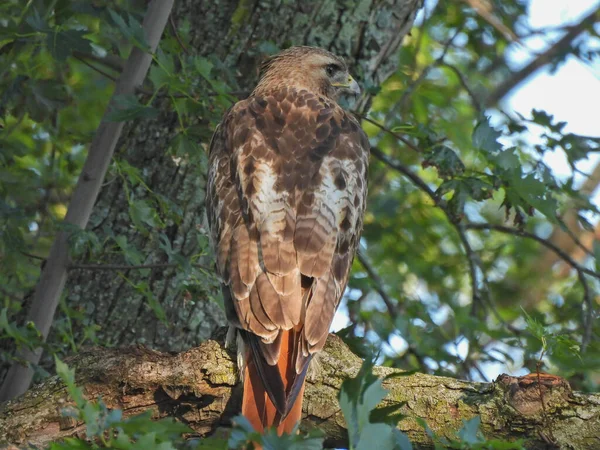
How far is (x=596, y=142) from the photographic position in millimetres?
4305

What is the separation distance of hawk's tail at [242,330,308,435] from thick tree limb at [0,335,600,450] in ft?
0.28

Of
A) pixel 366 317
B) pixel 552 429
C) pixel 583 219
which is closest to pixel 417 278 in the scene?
pixel 366 317

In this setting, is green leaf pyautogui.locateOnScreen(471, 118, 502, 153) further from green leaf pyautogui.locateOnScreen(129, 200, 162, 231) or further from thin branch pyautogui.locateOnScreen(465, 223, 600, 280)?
green leaf pyautogui.locateOnScreen(129, 200, 162, 231)

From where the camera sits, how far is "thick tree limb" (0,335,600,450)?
2.82 meters

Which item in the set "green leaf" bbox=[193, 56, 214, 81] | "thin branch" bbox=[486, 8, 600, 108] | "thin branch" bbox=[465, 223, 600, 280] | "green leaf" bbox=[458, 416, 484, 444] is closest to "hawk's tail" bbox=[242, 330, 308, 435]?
"green leaf" bbox=[458, 416, 484, 444]

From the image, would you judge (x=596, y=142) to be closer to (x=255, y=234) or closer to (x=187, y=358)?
(x=255, y=234)

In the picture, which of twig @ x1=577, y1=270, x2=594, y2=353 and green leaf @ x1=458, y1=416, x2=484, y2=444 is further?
twig @ x1=577, y1=270, x2=594, y2=353

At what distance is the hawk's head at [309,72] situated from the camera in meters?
4.57

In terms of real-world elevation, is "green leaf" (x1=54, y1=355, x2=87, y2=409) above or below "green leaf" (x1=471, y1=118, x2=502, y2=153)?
below

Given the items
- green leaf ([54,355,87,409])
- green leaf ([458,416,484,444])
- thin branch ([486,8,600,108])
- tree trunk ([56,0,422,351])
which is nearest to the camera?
green leaf ([54,355,87,409])

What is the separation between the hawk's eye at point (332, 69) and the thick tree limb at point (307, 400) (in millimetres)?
2007

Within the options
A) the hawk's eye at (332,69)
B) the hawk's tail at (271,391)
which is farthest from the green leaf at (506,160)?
the hawk's tail at (271,391)

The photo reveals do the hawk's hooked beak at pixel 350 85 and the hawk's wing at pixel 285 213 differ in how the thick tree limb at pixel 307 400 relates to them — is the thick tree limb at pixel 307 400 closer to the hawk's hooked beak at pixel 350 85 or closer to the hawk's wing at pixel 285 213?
the hawk's wing at pixel 285 213

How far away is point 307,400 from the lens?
10.0 feet
